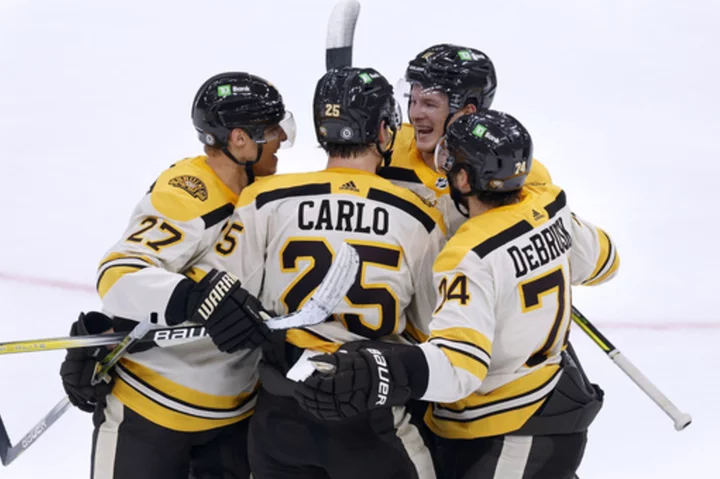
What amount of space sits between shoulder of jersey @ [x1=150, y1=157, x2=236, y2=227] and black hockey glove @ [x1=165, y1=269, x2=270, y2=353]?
240 millimetres

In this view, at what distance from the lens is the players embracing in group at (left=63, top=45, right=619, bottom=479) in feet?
8.36

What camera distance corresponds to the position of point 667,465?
156 inches

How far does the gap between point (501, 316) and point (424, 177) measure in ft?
2.60

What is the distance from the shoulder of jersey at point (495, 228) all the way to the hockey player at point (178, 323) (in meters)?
0.63

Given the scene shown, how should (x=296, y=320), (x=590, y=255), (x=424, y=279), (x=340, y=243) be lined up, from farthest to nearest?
(x=590, y=255) < (x=424, y=279) < (x=340, y=243) < (x=296, y=320)

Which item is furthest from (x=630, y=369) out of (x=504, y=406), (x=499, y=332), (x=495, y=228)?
(x=495, y=228)

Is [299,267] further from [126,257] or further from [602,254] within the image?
[602,254]

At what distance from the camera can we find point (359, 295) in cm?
263

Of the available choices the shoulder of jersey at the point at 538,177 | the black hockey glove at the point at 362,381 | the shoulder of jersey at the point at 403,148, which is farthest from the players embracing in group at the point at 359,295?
the shoulder of jersey at the point at 403,148

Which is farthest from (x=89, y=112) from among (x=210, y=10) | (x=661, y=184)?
(x=661, y=184)

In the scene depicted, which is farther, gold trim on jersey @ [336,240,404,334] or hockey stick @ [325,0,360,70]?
hockey stick @ [325,0,360,70]

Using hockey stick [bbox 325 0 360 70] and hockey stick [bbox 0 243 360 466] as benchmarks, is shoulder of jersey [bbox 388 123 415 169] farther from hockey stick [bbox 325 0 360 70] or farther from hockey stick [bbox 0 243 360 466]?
hockey stick [bbox 0 243 360 466]

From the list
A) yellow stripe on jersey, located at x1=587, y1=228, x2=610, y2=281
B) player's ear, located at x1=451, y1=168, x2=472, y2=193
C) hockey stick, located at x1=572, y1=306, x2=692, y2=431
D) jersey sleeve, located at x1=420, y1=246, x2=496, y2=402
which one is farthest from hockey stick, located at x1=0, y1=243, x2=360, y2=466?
hockey stick, located at x1=572, y1=306, x2=692, y2=431

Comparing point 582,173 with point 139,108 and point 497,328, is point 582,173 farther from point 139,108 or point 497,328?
point 497,328
